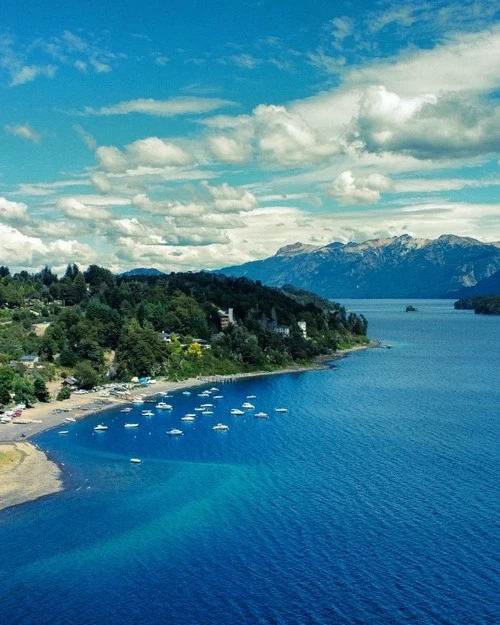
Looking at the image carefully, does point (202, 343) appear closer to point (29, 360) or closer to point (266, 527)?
point (29, 360)

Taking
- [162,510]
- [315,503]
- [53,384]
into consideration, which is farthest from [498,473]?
[53,384]

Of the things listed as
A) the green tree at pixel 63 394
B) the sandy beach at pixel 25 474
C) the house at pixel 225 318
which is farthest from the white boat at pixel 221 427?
the house at pixel 225 318

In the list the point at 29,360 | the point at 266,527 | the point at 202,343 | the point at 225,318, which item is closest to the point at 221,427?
the point at 266,527

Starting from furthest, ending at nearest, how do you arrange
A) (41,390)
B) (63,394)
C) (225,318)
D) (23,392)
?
(225,318) < (63,394) < (41,390) < (23,392)

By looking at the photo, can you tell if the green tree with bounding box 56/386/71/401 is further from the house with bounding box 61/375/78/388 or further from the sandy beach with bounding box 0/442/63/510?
the sandy beach with bounding box 0/442/63/510

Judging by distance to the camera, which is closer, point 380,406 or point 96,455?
point 96,455

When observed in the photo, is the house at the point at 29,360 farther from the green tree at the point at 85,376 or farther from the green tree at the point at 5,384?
the green tree at the point at 5,384

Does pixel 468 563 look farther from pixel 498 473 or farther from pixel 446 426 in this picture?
pixel 446 426
